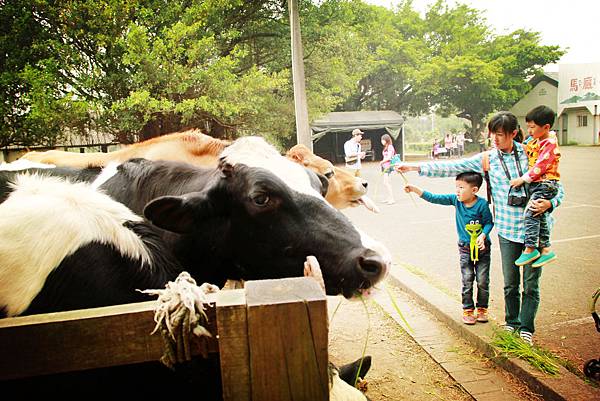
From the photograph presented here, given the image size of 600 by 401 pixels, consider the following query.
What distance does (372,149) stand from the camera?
2977 centimetres

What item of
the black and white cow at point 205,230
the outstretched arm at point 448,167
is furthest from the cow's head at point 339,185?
the black and white cow at point 205,230

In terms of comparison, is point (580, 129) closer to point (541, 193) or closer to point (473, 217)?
point (473, 217)

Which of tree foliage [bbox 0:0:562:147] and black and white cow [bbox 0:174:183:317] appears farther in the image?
tree foliage [bbox 0:0:562:147]

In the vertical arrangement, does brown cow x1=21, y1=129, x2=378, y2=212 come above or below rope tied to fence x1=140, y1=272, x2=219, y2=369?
above

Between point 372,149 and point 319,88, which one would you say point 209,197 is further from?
point 372,149

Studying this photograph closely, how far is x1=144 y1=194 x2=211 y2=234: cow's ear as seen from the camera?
6.66ft

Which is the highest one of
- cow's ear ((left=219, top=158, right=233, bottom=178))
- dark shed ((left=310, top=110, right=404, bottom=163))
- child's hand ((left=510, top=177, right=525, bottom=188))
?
dark shed ((left=310, top=110, right=404, bottom=163))

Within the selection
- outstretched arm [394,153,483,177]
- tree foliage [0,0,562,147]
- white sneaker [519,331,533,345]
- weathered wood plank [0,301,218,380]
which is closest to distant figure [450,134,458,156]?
tree foliage [0,0,562,147]

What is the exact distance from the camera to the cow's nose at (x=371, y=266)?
1.91 m

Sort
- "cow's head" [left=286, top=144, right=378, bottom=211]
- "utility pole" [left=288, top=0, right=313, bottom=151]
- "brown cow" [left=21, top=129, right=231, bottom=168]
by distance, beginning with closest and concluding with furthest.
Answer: "brown cow" [left=21, top=129, right=231, bottom=168] → "cow's head" [left=286, top=144, right=378, bottom=211] → "utility pole" [left=288, top=0, right=313, bottom=151]

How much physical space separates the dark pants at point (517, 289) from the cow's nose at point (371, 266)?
2.10 meters

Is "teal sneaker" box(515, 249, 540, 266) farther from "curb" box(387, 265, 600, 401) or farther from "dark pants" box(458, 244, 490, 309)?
"curb" box(387, 265, 600, 401)

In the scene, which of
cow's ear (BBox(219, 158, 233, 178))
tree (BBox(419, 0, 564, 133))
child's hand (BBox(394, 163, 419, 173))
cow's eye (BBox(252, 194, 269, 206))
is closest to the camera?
cow's eye (BBox(252, 194, 269, 206))

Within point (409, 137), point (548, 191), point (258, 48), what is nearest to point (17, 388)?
point (548, 191)
